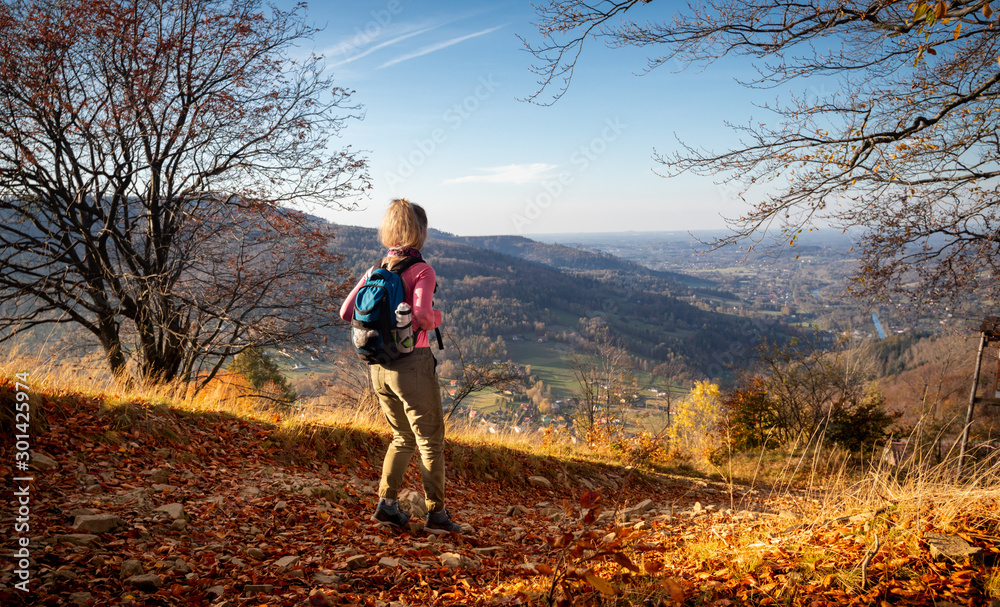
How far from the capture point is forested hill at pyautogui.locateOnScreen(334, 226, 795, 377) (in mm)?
61844

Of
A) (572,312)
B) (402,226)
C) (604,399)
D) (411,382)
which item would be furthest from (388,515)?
(572,312)

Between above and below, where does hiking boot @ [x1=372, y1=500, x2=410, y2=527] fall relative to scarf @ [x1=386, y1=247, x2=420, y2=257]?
below

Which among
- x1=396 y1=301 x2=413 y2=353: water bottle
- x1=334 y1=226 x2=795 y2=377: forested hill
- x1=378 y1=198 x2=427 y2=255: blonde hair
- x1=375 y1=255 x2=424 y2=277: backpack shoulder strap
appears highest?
x1=378 y1=198 x2=427 y2=255: blonde hair

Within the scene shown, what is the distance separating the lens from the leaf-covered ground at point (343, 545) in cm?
209

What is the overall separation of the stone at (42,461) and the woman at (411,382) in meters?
2.15

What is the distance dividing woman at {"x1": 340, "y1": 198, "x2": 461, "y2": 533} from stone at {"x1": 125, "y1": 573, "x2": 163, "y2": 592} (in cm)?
134

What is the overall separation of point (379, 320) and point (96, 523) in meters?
1.82

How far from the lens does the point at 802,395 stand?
45.6ft

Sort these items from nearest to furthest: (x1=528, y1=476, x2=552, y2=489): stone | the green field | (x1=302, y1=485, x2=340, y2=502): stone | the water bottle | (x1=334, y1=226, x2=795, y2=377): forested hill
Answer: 1. the water bottle
2. (x1=302, y1=485, x2=340, y2=502): stone
3. (x1=528, y1=476, x2=552, y2=489): stone
4. the green field
5. (x1=334, y1=226, x2=795, y2=377): forested hill

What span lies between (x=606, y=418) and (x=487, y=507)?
10070 millimetres

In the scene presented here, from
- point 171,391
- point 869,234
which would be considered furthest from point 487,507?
point 869,234

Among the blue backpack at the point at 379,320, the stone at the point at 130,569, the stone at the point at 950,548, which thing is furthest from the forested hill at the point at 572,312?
the stone at the point at 950,548

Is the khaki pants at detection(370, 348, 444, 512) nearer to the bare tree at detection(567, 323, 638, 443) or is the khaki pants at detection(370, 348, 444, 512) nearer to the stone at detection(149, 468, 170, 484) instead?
the stone at detection(149, 468, 170, 484)

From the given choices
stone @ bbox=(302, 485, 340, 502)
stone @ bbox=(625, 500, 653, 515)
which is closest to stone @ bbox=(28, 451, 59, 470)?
stone @ bbox=(302, 485, 340, 502)
